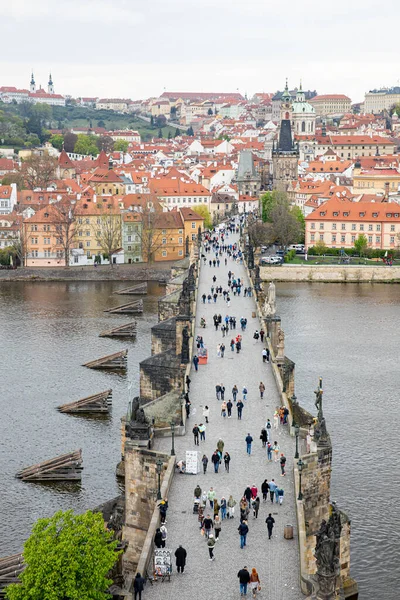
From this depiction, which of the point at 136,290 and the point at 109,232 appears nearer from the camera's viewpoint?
the point at 136,290

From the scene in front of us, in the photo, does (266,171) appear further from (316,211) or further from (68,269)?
(68,269)

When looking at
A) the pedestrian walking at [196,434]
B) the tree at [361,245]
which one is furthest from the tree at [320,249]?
the pedestrian walking at [196,434]

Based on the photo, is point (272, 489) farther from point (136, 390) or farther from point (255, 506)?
point (136, 390)

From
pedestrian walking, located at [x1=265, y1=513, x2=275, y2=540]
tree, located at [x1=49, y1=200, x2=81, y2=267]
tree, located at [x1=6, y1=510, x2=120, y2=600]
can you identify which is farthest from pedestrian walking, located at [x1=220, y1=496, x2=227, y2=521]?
tree, located at [x1=49, y1=200, x2=81, y2=267]

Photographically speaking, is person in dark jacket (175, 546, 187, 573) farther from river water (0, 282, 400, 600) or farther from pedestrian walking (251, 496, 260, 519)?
river water (0, 282, 400, 600)

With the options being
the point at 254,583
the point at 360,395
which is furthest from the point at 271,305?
the point at 254,583

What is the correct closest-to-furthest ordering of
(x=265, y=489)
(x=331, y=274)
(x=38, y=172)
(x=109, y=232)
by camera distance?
(x=265, y=489) < (x=331, y=274) < (x=109, y=232) < (x=38, y=172)

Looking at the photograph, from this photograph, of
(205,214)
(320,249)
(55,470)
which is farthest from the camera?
(205,214)

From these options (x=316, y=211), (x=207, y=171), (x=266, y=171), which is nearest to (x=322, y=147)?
(x=266, y=171)
